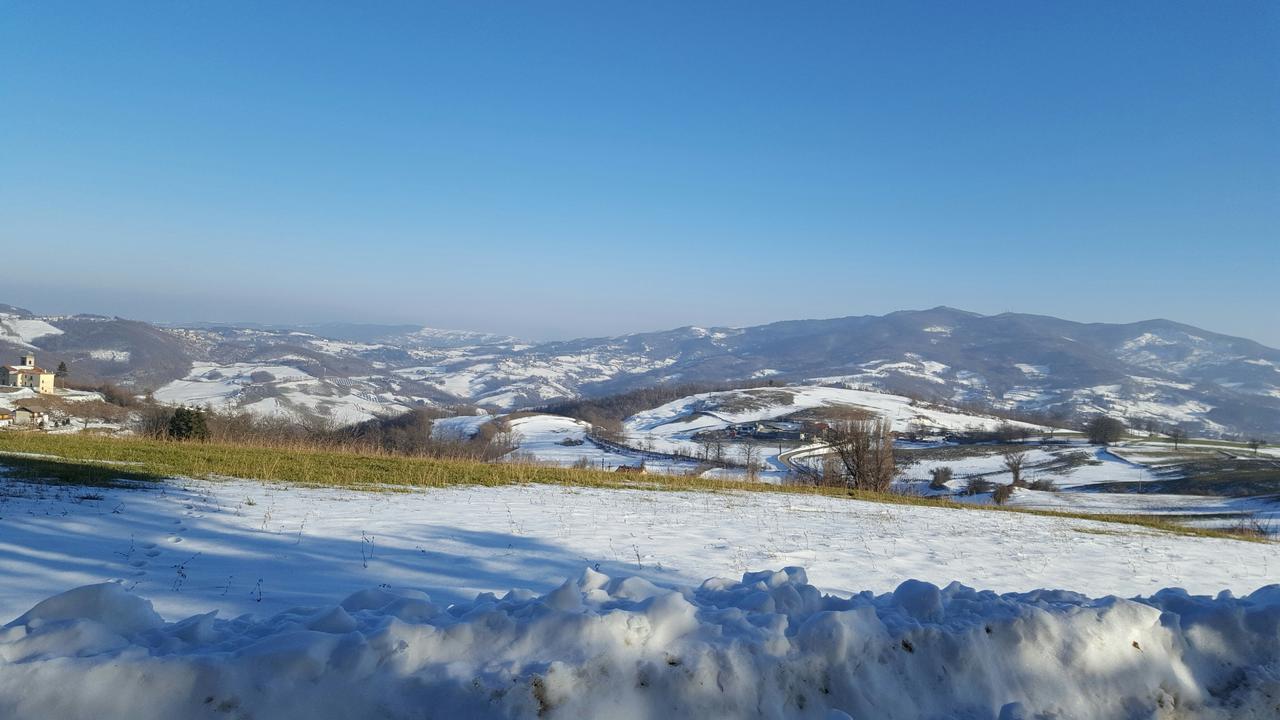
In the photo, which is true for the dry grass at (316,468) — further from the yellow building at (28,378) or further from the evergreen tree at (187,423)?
the yellow building at (28,378)

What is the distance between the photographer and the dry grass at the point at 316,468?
570 inches

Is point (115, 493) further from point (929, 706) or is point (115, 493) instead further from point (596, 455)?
point (596, 455)

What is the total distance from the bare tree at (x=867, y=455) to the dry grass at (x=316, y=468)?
39.4 feet

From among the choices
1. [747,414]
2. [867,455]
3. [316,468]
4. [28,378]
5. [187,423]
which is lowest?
[747,414]

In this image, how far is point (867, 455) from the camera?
115 feet

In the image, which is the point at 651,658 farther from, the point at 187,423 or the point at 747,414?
the point at 747,414

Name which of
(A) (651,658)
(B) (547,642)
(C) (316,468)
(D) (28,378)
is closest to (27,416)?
(D) (28,378)

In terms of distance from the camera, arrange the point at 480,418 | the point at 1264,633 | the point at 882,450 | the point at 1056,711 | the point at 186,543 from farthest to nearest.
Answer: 1. the point at 480,418
2. the point at 882,450
3. the point at 186,543
4. the point at 1264,633
5. the point at 1056,711

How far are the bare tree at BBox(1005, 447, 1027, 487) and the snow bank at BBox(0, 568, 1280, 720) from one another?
71292 mm

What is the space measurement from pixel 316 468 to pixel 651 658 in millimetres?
15059

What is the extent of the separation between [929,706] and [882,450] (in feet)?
108

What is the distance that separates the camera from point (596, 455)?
102938 mm

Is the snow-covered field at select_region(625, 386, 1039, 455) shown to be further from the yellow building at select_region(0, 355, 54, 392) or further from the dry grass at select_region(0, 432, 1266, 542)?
the dry grass at select_region(0, 432, 1266, 542)

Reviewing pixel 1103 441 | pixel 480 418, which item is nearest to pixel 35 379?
pixel 480 418
